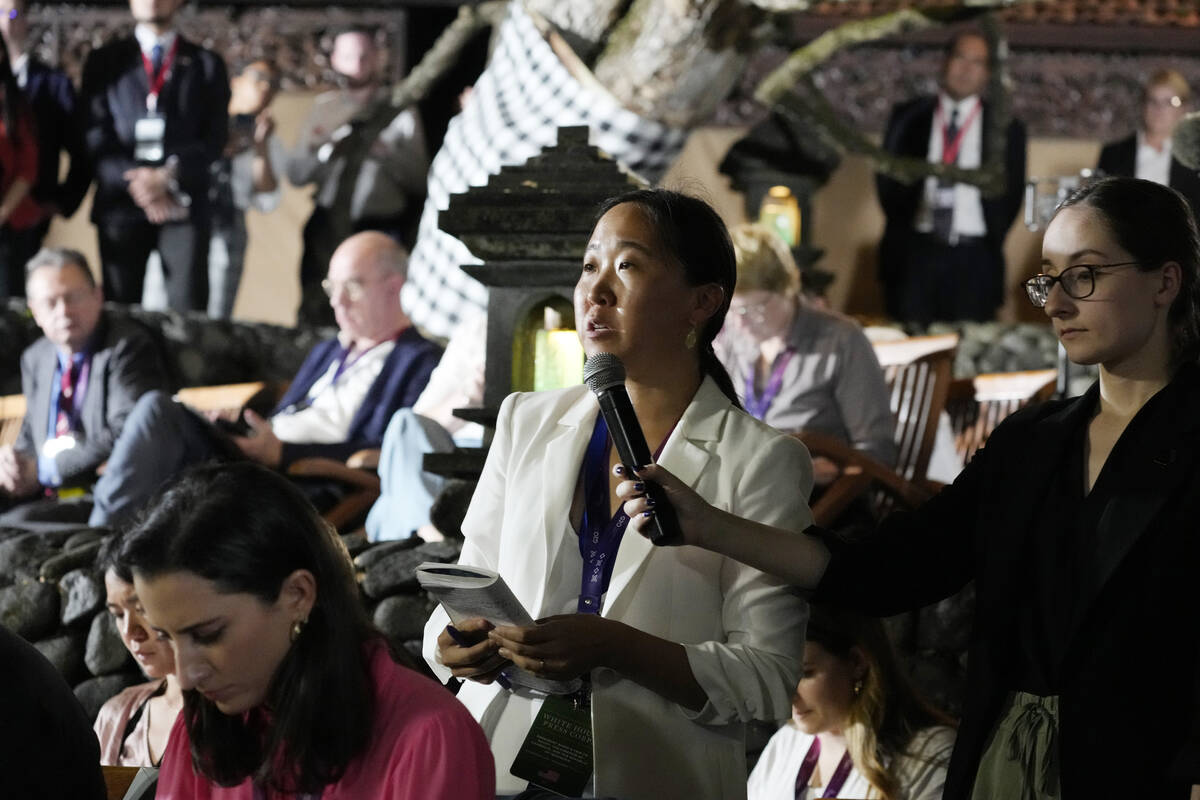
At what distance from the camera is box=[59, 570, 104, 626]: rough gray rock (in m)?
4.45

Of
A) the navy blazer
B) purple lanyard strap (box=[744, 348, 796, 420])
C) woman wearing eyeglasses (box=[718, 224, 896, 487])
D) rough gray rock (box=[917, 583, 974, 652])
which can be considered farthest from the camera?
the navy blazer

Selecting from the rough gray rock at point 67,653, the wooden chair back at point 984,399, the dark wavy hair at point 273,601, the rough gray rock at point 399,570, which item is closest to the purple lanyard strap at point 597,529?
the dark wavy hair at point 273,601

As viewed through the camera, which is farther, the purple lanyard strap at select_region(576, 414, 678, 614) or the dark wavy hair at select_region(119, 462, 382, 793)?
the purple lanyard strap at select_region(576, 414, 678, 614)

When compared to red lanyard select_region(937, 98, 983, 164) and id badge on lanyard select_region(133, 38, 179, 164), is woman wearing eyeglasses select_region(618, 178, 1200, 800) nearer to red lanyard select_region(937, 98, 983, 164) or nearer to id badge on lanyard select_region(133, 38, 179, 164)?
id badge on lanyard select_region(133, 38, 179, 164)

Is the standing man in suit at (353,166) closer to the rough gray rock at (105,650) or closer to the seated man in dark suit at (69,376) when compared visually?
the seated man in dark suit at (69,376)

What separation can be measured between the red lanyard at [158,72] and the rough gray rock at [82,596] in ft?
17.4

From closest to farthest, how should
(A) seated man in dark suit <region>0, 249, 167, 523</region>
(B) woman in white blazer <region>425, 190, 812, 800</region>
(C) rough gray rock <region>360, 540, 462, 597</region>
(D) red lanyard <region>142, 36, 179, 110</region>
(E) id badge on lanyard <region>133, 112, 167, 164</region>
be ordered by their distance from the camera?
(B) woman in white blazer <region>425, 190, 812, 800</region>
(C) rough gray rock <region>360, 540, 462, 597</region>
(A) seated man in dark suit <region>0, 249, 167, 523</region>
(D) red lanyard <region>142, 36, 179, 110</region>
(E) id badge on lanyard <region>133, 112, 167, 164</region>

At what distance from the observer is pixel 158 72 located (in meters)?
9.25

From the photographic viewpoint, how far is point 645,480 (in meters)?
2.21

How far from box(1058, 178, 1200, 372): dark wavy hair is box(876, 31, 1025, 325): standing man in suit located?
834 cm

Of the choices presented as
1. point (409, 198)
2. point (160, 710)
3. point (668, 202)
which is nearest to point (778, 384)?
point (160, 710)

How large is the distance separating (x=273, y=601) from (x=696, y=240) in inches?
32.0

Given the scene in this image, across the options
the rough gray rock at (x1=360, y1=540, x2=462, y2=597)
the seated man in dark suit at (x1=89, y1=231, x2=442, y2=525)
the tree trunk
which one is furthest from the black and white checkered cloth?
the rough gray rock at (x1=360, y1=540, x2=462, y2=597)

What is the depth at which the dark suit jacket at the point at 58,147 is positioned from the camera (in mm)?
9672
